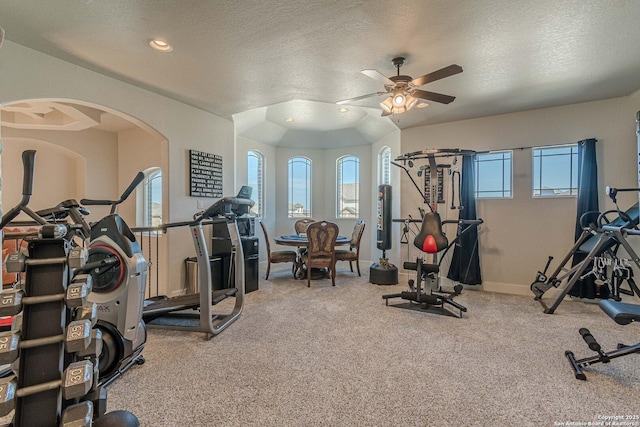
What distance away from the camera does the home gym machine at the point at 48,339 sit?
3.07 feet

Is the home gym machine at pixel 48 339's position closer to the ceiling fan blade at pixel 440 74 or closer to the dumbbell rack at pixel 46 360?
the dumbbell rack at pixel 46 360

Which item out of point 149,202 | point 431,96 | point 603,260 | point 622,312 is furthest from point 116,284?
point 603,260

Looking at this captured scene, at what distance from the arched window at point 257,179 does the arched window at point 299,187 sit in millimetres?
740

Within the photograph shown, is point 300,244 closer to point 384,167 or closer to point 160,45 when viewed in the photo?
point 384,167

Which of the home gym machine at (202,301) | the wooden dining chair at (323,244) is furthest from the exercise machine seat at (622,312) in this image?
the wooden dining chair at (323,244)

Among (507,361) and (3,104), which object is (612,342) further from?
(3,104)

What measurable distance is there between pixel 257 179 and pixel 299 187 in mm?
1078

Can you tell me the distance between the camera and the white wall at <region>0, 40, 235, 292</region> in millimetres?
2588

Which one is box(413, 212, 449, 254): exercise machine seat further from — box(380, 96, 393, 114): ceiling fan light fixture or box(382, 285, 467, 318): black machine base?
box(380, 96, 393, 114): ceiling fan light fixture

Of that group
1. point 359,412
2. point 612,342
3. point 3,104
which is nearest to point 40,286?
point 359,412

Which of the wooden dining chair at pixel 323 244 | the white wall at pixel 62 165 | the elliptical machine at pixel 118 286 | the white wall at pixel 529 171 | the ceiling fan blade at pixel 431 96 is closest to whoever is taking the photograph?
the elliptical machine at pixel 118 286

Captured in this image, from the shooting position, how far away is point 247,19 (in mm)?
2225

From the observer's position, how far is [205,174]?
14.3 ft

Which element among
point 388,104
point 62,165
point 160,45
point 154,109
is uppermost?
point 160,45
